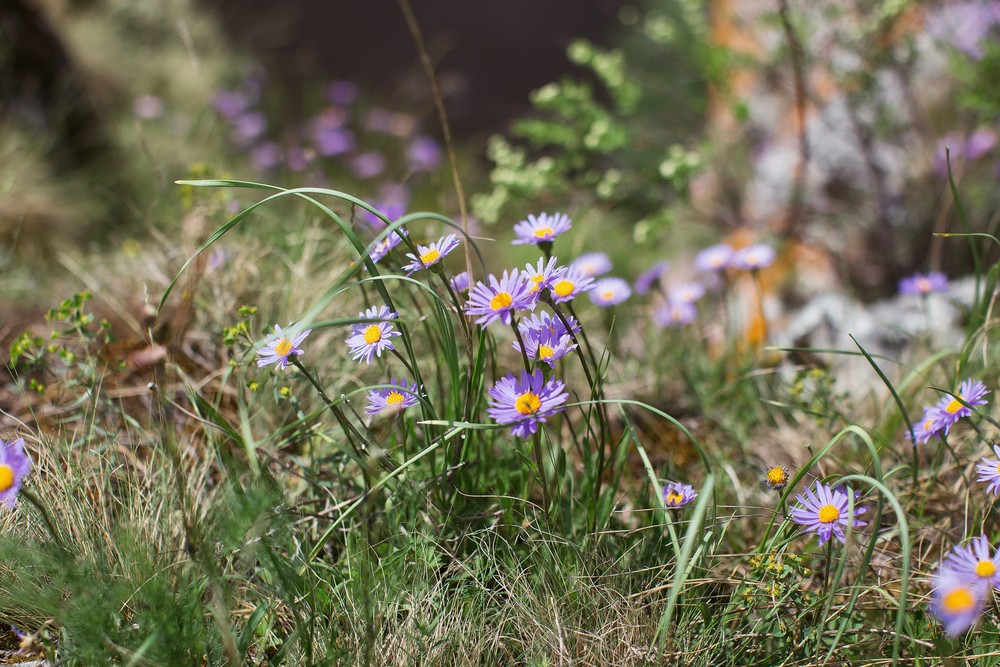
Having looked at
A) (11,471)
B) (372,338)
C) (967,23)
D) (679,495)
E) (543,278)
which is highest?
(967,23)

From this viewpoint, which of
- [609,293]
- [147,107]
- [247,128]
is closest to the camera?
[609,293]

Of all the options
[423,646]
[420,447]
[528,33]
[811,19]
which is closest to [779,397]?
[420,447]

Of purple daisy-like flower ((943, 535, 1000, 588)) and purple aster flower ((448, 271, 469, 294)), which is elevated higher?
purple aster flower ((448, 271, 469, 294))

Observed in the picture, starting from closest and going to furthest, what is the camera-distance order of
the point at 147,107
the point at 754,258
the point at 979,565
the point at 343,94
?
the point at 979,565, the point at 754,258, the point at 147,107, the point at 343,94

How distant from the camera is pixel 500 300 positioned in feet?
4.48

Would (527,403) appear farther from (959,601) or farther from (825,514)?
(959,601)

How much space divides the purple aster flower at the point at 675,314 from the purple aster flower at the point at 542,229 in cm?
97

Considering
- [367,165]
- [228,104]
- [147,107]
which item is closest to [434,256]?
[367,165]

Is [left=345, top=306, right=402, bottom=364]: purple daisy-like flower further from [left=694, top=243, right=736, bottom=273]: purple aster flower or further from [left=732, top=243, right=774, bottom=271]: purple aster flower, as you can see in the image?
[left=694, top=243, right=736, bottom=273]: purple aster flower

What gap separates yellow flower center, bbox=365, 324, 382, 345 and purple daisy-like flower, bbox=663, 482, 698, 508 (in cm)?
62

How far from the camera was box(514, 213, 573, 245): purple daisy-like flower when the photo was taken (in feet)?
5.17

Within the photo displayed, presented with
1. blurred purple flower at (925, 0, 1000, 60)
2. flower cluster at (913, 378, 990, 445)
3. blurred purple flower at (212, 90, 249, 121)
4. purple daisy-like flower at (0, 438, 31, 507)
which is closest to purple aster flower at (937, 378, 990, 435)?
flower cluster at (913, 378, 990, 445)

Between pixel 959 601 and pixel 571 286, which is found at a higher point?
pixel 571 286

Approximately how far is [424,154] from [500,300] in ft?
11.8
